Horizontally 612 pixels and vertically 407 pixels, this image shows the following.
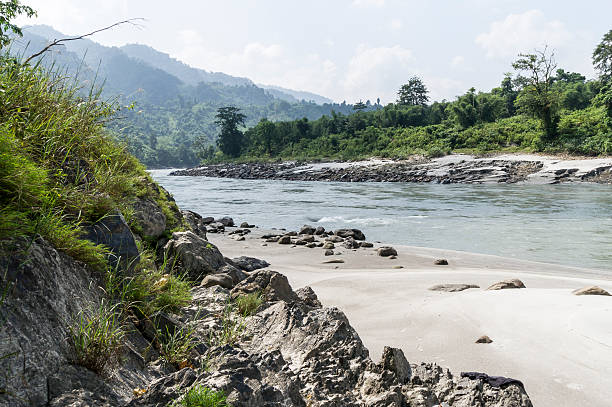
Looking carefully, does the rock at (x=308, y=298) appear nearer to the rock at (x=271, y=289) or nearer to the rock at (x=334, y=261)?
the rock at (x=271, y=289)

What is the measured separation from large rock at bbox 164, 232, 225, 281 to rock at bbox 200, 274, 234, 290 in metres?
0.23

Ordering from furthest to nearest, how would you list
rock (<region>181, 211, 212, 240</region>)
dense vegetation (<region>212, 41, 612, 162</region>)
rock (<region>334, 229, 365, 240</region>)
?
dense vegetation (<region>212, 41, 612, 162</region>)
rock (<region>334, 229, 365, 240</region>)
rock (<region>181, 211, 212, 240</region>)

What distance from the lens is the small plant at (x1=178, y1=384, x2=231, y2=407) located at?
172cm

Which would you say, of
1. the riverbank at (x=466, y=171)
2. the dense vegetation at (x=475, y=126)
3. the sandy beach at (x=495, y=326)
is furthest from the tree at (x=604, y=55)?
the sandy beach at (x=495, y=326)

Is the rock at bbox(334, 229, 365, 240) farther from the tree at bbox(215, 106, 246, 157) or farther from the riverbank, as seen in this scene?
the tree at bbox(215, 106, 246, 157)

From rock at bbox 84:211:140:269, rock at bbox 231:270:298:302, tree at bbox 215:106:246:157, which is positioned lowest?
rock at bbox 231:270:298:302

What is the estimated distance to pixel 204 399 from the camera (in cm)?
172

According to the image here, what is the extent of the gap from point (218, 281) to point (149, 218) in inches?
50.8

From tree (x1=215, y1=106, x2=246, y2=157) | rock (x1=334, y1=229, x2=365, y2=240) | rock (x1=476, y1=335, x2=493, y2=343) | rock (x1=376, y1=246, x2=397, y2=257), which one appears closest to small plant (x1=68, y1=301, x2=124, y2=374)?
rock (x1=476, y1=335, x2=493, y2=343)

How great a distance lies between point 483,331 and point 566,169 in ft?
113

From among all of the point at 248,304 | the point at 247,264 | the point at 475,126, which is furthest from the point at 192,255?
the point at 475,126

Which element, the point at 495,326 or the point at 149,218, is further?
the point at 149,218

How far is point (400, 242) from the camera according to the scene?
13758 mm

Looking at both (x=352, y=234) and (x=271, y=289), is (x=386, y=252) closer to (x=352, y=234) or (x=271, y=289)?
(x=352, y=234)
